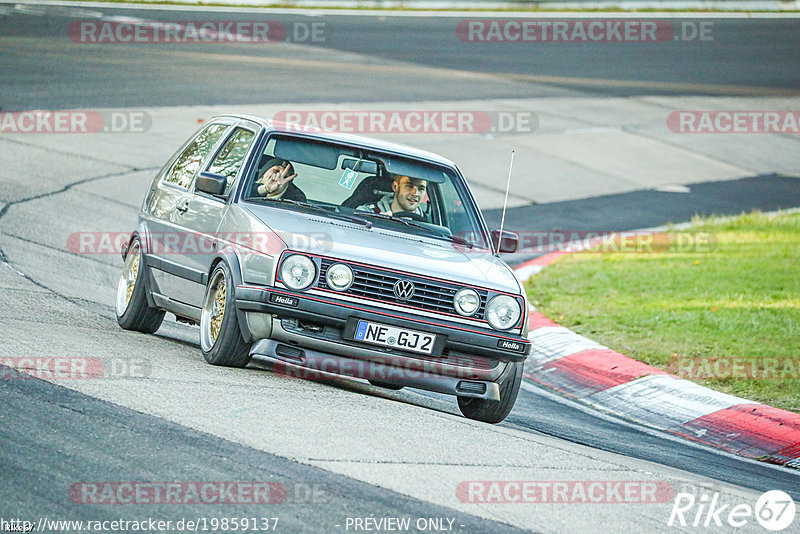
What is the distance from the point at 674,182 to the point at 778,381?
1089 centimetres

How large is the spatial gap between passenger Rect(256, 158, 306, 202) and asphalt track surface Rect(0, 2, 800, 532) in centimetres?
117

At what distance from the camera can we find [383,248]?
7.46 m

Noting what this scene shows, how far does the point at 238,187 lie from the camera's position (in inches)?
320

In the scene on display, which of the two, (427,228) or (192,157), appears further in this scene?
(192,157)

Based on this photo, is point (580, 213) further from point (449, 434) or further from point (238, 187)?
point (449, 434)

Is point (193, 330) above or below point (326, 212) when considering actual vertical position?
below

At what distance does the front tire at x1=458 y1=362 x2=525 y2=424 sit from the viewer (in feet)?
25.1

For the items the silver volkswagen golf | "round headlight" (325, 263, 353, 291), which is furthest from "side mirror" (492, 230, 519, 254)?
"round headlight" (325, 263, 353, 291)

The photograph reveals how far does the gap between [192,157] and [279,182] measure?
4.16ft

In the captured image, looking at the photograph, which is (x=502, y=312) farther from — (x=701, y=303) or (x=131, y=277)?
(x=701, y=303)
